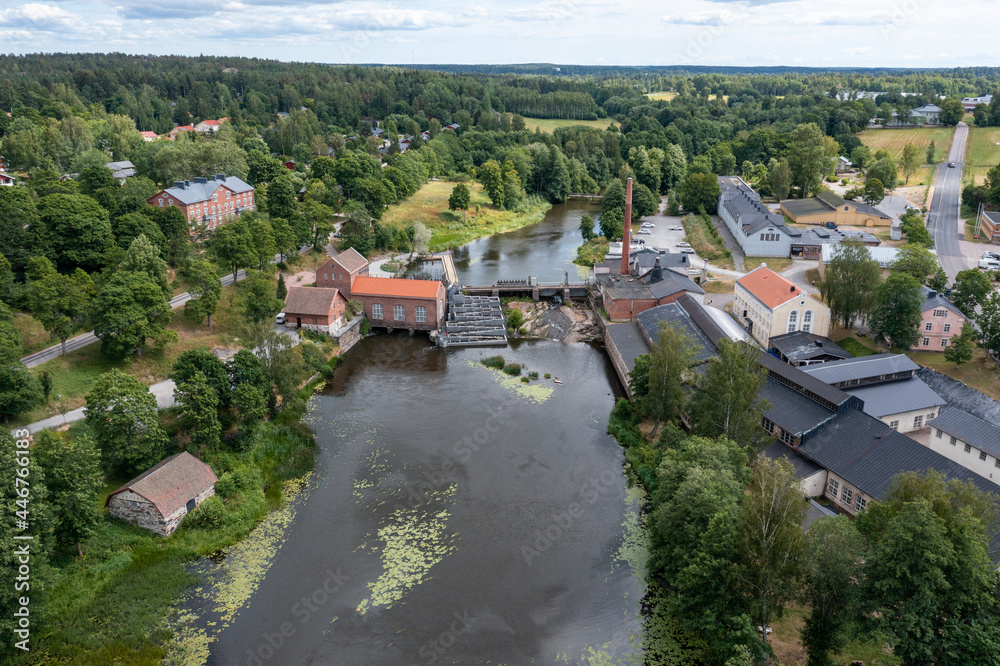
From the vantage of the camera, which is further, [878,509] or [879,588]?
[878,509]

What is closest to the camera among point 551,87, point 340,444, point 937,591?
point 937,591

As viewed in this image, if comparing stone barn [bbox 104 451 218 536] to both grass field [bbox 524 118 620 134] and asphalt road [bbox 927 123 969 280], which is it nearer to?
asphalt road [bbox 927 123 969 280]

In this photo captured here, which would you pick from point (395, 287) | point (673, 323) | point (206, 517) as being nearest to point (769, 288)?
point (673, 323)

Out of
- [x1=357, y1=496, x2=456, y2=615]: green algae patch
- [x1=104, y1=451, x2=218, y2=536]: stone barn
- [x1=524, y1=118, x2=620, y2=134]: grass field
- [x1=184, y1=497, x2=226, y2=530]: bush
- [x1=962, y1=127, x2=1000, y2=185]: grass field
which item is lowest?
[x1=357, y1=496, x2=456, y2=615]: green algae patch

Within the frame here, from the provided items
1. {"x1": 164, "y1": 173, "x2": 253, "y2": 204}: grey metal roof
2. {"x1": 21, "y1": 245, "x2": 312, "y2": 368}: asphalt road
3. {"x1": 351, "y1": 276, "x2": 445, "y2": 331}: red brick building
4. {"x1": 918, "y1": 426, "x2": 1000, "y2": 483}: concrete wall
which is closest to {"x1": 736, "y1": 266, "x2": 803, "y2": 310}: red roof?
{"x1": 918, "y1": 426, "x2": 1000, "y2": 483}: concrete wall

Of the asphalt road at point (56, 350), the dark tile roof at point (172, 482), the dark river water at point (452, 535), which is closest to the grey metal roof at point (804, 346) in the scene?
the dark river water at point (452, 535)

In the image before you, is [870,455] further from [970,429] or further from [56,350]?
[56,350]

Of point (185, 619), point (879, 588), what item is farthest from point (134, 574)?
point (879, 588)

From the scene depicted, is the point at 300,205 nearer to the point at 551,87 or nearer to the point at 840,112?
the point at 840,112
